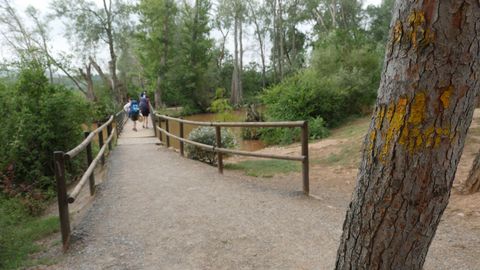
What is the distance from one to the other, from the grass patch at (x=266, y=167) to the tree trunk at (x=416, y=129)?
18.2ft

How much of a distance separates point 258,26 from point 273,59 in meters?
4.32

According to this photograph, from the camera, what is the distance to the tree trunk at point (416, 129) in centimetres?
127

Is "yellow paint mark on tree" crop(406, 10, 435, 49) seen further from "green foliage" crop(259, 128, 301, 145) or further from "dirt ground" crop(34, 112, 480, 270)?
"green foliage" crop(259, 128, 301, 145)

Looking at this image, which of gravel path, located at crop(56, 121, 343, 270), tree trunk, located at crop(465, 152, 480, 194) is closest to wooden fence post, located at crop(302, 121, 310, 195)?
gravel path, located at crop(56, 121, 343, 270)

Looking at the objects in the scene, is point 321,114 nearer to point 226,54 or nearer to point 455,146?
point 455,146

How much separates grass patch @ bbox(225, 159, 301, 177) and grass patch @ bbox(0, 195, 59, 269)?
389 cm

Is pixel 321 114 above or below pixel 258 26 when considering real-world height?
below

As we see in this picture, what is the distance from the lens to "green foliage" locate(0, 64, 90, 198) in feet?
21.9

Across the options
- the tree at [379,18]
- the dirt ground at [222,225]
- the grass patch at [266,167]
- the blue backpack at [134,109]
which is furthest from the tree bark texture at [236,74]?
the dirt ground at [222,225]

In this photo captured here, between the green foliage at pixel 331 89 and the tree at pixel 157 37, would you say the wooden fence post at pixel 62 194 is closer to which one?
the green foliage at pixel 331 89

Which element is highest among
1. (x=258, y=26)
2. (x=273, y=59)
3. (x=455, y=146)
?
(x=258, y=26)

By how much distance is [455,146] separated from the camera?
1.39 meters

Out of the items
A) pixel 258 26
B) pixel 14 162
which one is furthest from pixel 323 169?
pixel 258 26

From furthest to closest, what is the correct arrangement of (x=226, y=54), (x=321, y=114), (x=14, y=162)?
(x=226, y=54) → (x=321, y=114) → (x=14, y=162)
